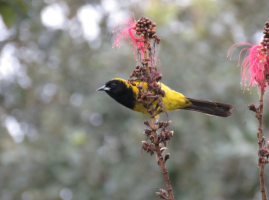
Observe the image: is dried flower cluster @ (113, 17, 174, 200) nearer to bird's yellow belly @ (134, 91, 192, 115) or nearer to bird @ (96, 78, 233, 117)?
bird @ (96, 78, 233, 117)

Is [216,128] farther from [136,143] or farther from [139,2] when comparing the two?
[139,2]

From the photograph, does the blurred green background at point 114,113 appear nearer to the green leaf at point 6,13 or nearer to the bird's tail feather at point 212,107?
the bird's tail feather at point 212,107

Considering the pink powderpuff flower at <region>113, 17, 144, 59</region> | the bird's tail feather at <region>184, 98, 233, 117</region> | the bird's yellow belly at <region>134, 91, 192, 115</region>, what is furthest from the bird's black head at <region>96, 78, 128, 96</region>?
the pink powderpuff flower at <region>113, 17, 144, 59</region>

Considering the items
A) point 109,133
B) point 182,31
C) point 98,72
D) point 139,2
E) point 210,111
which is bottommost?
point 210,111

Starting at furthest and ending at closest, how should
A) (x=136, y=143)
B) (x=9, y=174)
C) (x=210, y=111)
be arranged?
(x=9, y=174)
(x=136, y=143)
(x=210, y=111)

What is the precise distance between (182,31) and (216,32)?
1.11 meters

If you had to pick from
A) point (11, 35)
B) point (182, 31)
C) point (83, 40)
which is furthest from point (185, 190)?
point (11, 35)

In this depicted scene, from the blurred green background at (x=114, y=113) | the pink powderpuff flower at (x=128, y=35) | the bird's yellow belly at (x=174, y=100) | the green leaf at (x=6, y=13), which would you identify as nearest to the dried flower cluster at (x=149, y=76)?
the pink powderpuff flower at (x=128, y=35)

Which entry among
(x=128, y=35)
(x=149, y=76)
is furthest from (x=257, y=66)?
(x=128, y=35)

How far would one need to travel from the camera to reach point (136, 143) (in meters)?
6.83

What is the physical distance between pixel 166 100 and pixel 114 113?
4839mm

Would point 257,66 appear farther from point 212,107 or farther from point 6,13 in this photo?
point 212,107

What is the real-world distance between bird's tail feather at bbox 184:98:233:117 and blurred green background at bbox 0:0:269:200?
82 centimetres

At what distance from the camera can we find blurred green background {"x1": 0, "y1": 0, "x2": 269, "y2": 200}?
21.0 feet
